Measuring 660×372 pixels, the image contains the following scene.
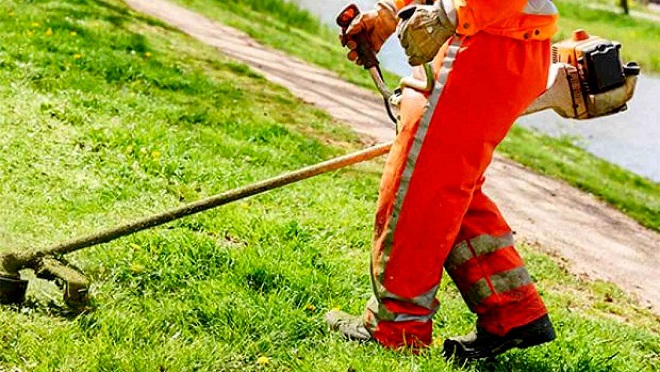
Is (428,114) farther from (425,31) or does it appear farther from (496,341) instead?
(496,341)

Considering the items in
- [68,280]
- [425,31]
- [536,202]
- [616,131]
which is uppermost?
[425,31]

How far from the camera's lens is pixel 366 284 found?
13.5 feet

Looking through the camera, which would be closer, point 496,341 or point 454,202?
point 454,202

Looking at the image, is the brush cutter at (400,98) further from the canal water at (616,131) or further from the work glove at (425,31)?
the canal water at (616,131)

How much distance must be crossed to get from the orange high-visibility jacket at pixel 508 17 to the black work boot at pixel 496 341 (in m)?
1.06

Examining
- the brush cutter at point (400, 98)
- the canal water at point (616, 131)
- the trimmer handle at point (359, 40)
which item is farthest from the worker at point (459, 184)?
the canal water at point (616, 131)

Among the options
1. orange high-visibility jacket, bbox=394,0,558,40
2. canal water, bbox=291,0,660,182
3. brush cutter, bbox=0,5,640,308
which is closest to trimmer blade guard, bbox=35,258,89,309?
brush cutter, bbox=0,5,640,308

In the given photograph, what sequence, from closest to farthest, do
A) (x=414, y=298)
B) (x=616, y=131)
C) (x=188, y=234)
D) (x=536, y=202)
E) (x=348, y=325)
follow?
(x=414, y=298)
(x=348, y=325)
(x=188, y=234)
(x=536, y=202)
(x=616, y=131)

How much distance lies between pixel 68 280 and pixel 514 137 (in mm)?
8246

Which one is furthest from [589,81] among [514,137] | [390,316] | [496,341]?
[514,137]

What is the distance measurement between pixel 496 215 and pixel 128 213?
6.49ft

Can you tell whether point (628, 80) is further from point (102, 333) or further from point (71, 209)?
point (71, 209)

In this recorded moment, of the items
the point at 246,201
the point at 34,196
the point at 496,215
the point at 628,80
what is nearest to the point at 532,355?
the point at 496,215

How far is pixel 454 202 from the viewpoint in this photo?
3072 mm
